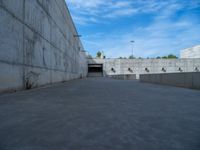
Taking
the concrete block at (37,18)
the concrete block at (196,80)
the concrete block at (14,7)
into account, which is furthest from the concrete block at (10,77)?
the concrete block at (196,80)

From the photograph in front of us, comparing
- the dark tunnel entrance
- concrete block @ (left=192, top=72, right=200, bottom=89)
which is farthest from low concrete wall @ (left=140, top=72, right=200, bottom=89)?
the dark tunnel entrance

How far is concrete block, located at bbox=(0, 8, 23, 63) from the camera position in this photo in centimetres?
437

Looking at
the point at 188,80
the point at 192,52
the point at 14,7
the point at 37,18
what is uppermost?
the point at 192,52

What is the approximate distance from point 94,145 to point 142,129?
802 mm

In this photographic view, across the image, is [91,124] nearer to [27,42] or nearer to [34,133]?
[34,133]

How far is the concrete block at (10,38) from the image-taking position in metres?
4.37

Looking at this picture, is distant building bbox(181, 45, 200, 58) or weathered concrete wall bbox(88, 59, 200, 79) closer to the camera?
weathered concrete wall bbox(88, 59, 200, 79)

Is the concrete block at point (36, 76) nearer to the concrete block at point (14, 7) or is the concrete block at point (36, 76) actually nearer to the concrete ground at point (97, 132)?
the concrete block at point (14, 7)

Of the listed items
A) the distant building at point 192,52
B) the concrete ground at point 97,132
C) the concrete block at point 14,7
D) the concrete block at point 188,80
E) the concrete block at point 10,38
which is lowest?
Result: the concrete ground at point 97,132

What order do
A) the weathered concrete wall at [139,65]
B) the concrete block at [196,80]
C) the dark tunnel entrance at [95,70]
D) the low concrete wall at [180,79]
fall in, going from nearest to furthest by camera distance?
the concrete block at [196,80]
the low concrete wall at [180,79]
the weathered concrete wall at [139,65]
the dark tunnel entrance at [95,70]

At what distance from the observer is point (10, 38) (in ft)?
15.6

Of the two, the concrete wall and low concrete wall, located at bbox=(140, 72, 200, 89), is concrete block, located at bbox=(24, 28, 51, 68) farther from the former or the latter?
low concrete wall, located at bbox=(140, 72, 200, 89)

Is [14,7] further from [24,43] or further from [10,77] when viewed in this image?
[10,77]

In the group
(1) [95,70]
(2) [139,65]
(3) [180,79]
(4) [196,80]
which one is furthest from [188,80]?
(1) [95,70]
